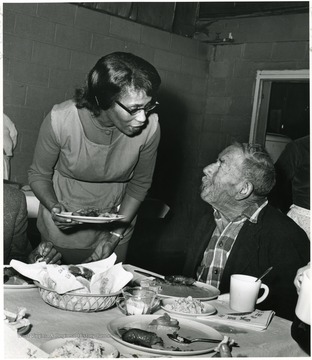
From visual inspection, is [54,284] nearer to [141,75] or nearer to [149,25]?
[141,75]

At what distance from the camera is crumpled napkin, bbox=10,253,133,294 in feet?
5.24

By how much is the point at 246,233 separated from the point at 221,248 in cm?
14

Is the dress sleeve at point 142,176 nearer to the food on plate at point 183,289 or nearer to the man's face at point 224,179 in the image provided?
the man's face at point 224,179

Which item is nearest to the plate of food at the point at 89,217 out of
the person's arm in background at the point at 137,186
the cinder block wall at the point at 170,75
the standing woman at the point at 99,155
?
the standing woman at the point at 99,155

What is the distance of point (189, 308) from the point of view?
166 centimetres

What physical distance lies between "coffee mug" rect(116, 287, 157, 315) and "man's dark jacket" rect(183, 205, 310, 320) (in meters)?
0.69

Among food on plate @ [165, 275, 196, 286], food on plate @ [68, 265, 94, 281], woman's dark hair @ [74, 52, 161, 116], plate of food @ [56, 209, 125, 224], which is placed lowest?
food on plate @ [165, 275, 196, 286]

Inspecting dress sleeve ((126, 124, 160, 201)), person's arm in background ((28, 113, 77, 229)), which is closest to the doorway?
dress sleeve ((126, 124, 160, 201))

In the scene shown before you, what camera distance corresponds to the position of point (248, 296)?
171cm

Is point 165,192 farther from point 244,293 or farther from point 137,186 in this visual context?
point 244,293

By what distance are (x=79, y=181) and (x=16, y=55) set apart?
6.47 feet

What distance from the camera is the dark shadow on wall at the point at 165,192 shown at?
555 centimetres

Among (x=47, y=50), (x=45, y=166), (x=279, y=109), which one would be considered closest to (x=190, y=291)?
(x=45, y=166)

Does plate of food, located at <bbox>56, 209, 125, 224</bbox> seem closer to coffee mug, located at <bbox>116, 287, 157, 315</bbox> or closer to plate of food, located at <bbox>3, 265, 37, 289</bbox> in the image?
plate of food, located at <bbox>3, 265, 37, 289</bbox>
